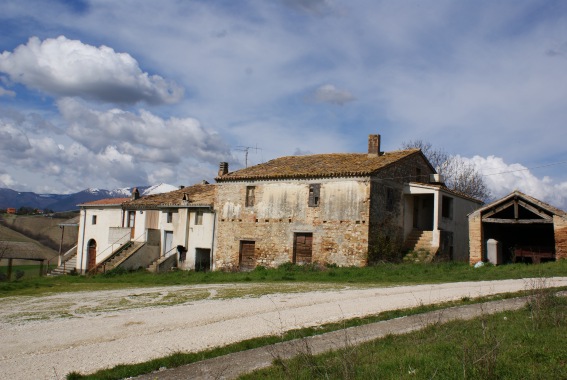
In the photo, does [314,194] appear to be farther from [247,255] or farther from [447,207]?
[447,207]

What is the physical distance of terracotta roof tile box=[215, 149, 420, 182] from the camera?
29.3 meters

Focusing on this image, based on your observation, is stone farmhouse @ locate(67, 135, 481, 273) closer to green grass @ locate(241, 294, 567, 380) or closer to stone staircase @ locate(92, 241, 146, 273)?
stone staircase @ locate(92, 241, 146, 273)

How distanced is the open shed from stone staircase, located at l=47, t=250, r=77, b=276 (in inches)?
1122

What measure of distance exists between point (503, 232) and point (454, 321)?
21789 mm

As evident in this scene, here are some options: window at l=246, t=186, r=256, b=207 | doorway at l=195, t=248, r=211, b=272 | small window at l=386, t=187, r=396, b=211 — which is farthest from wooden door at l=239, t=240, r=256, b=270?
small window at l=386, t=187, r=396, b=211

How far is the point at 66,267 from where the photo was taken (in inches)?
1642

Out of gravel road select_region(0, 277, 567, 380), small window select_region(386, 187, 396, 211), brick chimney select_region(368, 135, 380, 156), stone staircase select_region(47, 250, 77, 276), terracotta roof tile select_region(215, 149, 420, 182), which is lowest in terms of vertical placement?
stone staircase select_region(47, 250, 77, 276)

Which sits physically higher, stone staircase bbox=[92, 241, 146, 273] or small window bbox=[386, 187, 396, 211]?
small window bbox=[386, 187, 396, 211]

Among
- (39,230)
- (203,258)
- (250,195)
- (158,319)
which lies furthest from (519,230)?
(39,230)

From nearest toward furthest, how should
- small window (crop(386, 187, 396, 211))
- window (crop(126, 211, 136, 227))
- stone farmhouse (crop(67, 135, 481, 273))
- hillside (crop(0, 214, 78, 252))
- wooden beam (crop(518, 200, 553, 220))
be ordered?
1. wooden beam (crop(518, 200, 553, 220))
2. stone farmhouse (crop(67, 135, 481, 273))
3. small window (crop(386, 187, 396, 211))
4. window (crop(126, 211, 136, 227))
5. hillside (crop(0, 214, 78, 252))

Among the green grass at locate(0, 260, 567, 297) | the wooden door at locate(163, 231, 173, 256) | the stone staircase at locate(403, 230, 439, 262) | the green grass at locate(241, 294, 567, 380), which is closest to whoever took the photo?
the green grass at locate(241, 294, 567, 380)

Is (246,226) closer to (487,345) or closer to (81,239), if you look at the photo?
(81,239)

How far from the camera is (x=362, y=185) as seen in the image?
1118 inches

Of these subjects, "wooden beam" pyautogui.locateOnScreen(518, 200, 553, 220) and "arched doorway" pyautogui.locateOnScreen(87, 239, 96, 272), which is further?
"arched doorway" pyautogui.locateOnScreen(87, 239, 96, 272)
